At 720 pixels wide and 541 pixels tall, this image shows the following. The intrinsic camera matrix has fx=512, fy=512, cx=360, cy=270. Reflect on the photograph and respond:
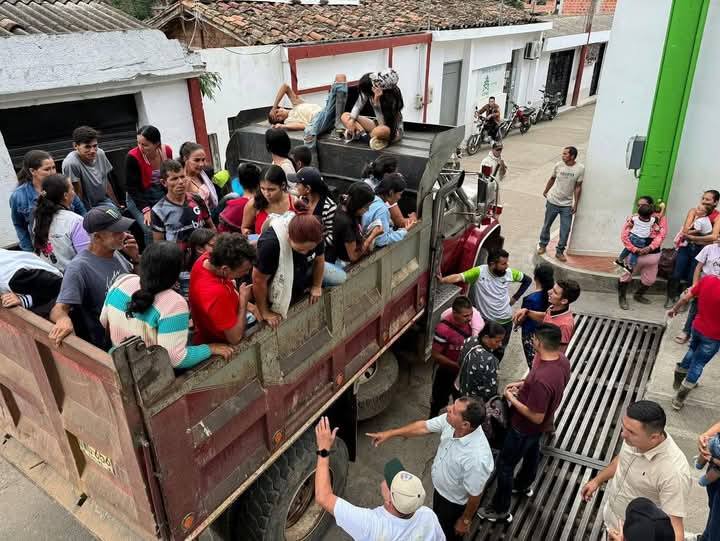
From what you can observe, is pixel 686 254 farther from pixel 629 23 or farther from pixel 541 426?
pixel 541 426

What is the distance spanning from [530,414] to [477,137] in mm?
12257

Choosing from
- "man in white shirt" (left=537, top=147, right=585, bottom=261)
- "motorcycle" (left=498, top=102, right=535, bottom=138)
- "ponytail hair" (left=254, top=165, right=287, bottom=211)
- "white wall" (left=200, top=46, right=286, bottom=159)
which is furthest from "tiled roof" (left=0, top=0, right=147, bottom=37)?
"motorcycle" (left=498, top=102, right=535, bottom=138)

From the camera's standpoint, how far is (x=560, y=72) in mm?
20453

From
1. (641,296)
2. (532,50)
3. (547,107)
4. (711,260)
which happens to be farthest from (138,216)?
(547,107)

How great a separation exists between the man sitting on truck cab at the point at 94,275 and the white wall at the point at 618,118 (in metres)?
5.86

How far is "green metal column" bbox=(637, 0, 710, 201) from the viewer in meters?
5.34

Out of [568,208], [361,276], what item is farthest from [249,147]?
[568,208]

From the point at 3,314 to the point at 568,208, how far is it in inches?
254

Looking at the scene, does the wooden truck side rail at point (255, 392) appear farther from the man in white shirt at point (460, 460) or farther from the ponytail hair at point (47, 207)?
the ponytail hair at point (47, 207)

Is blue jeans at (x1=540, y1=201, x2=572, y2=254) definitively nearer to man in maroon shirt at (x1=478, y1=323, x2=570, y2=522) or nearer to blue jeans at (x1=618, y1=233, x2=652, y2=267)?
blue jeans at (x1=618, y1=233, x2=652, y2=267)

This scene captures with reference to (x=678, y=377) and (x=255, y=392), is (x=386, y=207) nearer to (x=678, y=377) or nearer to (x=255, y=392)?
(x=255, y=392)

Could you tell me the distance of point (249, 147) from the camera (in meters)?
4.93

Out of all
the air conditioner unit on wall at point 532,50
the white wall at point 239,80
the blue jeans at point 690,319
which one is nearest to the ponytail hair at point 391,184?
the blue jeans at point 690,319

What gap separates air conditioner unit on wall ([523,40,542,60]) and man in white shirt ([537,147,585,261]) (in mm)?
12041
